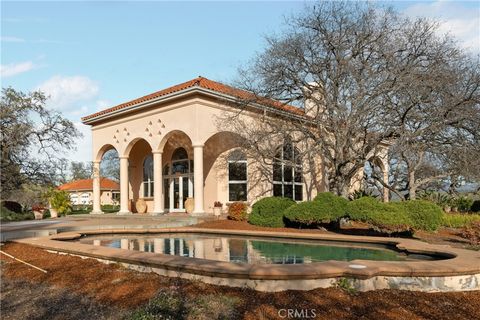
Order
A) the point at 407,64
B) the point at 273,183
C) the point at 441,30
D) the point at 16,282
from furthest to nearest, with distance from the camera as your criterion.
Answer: the point at 273,183 < the point at 441,30 < the point at 407,64 < the point at 16,282

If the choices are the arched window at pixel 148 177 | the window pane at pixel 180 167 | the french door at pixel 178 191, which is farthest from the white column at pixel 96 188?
the window pane at pixel 180 167

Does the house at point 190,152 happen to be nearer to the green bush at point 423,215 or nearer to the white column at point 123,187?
the white column at point 123,187

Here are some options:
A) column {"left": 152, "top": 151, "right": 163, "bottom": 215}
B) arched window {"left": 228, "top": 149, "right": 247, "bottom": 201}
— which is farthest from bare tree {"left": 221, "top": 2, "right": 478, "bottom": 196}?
column {"left": 152, "top": 151, "right": 163, "bottom": 215}

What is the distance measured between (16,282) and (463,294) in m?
7.05

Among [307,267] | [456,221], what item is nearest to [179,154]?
[456,221]

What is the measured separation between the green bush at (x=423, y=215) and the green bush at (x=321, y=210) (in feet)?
7.36

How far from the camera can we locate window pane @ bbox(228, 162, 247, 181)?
71.6ft

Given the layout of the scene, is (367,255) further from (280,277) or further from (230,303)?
(230,303)

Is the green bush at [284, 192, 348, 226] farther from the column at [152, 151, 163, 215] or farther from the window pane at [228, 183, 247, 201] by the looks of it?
the column at [152, 151, 163, 215]

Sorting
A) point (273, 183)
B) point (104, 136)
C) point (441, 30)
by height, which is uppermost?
point (441, 30)

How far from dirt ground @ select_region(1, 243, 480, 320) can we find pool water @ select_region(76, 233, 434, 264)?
2.83 metres

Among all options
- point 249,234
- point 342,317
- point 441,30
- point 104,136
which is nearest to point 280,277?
point 342,317

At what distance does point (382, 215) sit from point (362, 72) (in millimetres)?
5890

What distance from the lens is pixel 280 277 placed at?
562cm
